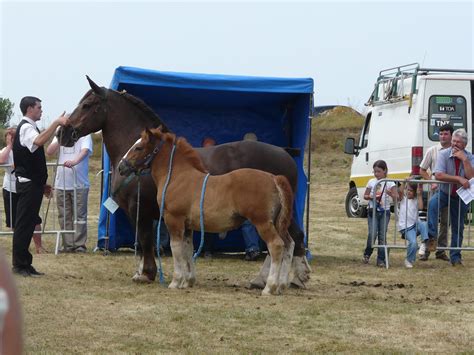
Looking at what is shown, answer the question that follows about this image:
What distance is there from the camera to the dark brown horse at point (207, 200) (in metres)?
8.09

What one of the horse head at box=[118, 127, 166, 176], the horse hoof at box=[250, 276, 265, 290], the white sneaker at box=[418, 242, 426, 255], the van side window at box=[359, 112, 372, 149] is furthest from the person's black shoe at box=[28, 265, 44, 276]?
the van side window at box=[359, 112, 372, 149]

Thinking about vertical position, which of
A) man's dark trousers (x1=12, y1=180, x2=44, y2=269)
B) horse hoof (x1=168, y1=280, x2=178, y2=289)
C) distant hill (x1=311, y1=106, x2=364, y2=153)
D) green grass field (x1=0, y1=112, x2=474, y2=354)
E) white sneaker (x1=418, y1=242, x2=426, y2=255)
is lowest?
green grass field (x1=0, y1=112, x2=474, y2=354)

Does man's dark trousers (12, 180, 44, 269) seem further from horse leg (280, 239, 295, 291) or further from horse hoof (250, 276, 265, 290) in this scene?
horse leg (280, 239, 295, 291)

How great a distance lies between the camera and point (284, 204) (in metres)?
8.15

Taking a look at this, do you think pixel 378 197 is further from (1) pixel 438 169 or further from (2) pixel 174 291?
(2) pixel 174 291

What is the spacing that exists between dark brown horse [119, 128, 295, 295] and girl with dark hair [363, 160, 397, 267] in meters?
3.45

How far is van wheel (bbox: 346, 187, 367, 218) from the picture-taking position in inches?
827

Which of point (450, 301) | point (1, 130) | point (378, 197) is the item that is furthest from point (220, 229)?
point (1, 130)

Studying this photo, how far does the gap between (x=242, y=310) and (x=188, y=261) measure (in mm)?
1691

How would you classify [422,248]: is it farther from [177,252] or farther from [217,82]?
[177,252]

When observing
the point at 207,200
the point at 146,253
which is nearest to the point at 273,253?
the point at 207,200

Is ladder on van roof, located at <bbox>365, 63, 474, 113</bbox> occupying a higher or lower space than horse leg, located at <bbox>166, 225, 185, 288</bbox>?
higher

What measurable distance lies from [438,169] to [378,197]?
89cm

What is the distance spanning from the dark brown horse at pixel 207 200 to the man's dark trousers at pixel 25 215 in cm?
114
